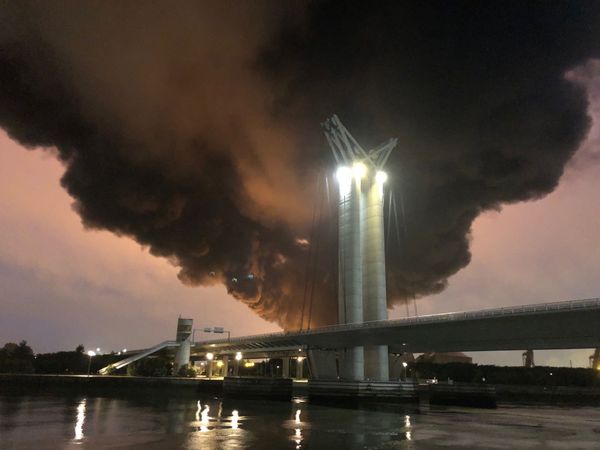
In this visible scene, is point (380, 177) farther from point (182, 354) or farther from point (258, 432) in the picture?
point (182, 354)

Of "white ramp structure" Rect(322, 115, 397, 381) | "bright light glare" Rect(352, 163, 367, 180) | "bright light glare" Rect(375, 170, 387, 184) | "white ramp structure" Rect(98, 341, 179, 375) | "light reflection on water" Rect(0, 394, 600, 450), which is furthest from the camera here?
"white ramp structure" Rect(98, 341, 179, 375)

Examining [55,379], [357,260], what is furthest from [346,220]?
[55,379]

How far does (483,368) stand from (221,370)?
8458 cm

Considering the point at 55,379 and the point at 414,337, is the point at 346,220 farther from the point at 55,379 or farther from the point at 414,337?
the point at 55,379

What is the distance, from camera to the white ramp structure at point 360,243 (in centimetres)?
7694

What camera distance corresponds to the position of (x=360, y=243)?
83125 millimetres

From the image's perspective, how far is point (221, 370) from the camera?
15300cm

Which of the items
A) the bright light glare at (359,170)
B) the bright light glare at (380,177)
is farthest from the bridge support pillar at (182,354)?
the bright light glare at (380,177)

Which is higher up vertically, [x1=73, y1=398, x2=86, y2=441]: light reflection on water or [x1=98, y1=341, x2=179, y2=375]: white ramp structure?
[x1=98, y1=341, x2=179, y2=375]: white ramp structure

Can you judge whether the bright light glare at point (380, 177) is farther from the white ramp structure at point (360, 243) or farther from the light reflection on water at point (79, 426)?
the light reflection on water at point (79, 426)

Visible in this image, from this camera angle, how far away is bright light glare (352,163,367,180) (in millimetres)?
89188

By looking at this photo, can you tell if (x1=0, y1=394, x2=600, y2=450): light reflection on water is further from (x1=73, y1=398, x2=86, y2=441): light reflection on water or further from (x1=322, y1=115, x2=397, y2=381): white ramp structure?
(x1=322, y1=115, x2=397, y2=381): white ramp structure

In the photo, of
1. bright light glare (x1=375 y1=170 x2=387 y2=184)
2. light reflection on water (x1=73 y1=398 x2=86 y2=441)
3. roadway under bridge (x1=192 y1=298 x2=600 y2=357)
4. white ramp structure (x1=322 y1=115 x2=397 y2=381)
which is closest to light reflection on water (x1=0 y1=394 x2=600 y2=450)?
light reflection on water (x1=73 y1=398 x2=86 y2=441)

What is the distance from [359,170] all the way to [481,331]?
41851 mm
